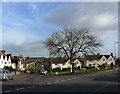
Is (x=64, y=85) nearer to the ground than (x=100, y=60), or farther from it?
nearer to the ground

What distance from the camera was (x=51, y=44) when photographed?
91.3 meters

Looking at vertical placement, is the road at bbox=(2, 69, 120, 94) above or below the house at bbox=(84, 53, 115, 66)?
below

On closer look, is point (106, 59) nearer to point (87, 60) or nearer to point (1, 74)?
point (87, 60)

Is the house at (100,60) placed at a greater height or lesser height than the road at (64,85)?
greater

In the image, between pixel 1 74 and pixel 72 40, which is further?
pixel 72 40

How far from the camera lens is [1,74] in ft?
151

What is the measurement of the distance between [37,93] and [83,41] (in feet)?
232

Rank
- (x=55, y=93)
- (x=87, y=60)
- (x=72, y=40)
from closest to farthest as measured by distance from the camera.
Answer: (x=55, y=93)
(x=72, y=40)
(x=87, y=60)

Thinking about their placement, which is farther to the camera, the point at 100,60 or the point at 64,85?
the point at 100,60

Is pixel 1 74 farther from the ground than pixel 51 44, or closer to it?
closer to it

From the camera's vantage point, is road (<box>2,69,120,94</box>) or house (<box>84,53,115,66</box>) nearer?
road (<box>2,69,120,94</box>)

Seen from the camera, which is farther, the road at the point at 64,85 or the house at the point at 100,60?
the house at the point at 100,60

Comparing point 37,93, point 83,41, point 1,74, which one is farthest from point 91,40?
point 37,93

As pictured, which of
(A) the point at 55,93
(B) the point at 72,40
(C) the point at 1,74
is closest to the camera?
(A) the point at 55,93
